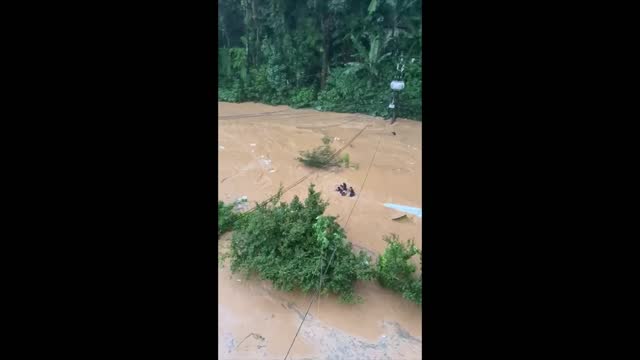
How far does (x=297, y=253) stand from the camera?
3.05 m

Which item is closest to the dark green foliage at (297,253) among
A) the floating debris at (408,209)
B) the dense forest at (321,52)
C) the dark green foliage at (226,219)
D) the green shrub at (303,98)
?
the dark green foliage at (226,219)

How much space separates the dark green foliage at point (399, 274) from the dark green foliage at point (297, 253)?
11 cm

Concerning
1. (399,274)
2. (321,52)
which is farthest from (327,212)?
(321,52)

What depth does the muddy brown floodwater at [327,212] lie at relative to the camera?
252cm

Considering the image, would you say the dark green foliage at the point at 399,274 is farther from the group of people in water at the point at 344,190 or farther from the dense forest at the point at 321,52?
the dense forest at the point at 321,52

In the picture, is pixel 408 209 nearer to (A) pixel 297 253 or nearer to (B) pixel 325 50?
(A) pixel 297 253

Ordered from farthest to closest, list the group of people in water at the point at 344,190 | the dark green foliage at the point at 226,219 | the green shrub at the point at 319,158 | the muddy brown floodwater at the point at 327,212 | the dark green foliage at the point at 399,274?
the green shrub at the point at 319,158
the group of people in water at the point at 344,190
the dark green foliage at the point at 226,219
the dark green foliage at the point at 399,274
the muddy brown floodwater at the point at 327,212

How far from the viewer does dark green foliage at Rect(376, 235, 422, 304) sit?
9.35 feet

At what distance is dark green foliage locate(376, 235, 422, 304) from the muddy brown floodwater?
0.09 meters

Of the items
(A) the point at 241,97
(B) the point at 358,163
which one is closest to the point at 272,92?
(A) the point at 241,97

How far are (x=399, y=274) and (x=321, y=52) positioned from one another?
8.13 meters

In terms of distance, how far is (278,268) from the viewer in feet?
9.70
